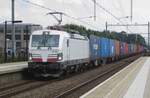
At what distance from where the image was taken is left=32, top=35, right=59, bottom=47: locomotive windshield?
2419 centimetres

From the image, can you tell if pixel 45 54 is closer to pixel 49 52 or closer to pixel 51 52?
pixel 49 52

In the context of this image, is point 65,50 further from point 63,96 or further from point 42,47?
point 63,96

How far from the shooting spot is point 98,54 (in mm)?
39875

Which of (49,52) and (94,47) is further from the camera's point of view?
(94,47)

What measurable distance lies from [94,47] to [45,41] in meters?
13.4

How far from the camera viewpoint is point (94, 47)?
1468 inches

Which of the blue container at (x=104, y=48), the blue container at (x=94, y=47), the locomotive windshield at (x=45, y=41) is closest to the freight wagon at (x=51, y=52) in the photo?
the locomotive windshield at (x=45, y=41)

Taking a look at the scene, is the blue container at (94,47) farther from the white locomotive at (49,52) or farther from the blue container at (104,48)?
the white locomotive at (49,52)

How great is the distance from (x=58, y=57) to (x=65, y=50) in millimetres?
1046

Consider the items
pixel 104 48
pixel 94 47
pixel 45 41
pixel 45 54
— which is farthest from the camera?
pixel 104 48

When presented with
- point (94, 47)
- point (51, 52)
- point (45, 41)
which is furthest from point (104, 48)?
point (51, 52)

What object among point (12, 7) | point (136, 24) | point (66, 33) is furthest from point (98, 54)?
point (136, 24)

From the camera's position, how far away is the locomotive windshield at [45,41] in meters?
24.2

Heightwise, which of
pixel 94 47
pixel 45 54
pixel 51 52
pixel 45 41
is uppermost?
pixel 45 41
